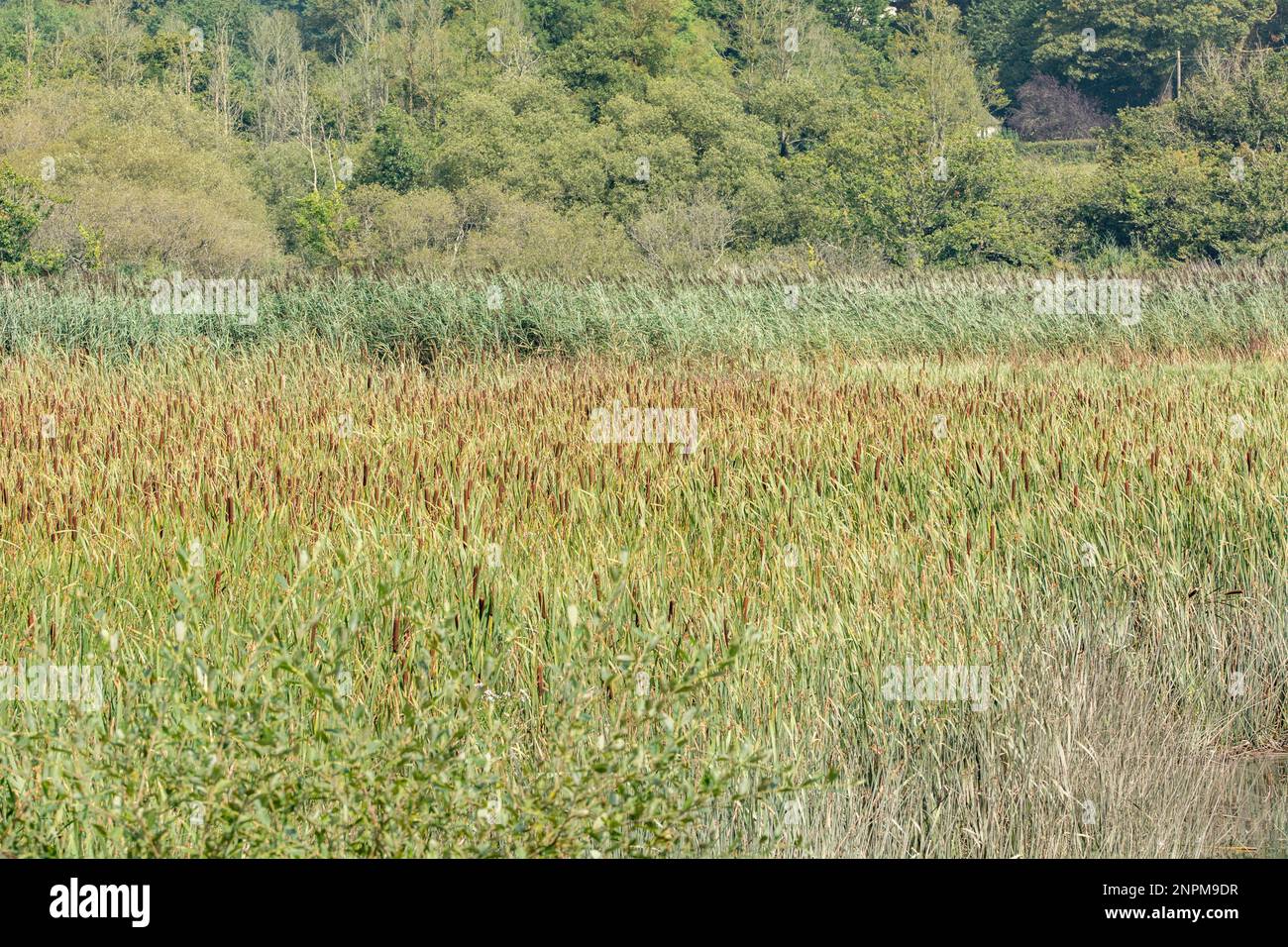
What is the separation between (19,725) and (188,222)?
37.1 metres

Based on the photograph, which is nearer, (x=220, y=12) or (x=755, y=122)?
(x=755, y=122)

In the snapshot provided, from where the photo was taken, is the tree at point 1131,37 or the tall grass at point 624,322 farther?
the tree at point 1131,37

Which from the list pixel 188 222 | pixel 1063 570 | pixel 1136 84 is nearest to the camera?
pixel 1063 570

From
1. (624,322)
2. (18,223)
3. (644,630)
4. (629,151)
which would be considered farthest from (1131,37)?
(644,630)

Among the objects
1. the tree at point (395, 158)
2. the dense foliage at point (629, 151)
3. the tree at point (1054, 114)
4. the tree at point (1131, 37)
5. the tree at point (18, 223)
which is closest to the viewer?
the tree at point (18, 223)

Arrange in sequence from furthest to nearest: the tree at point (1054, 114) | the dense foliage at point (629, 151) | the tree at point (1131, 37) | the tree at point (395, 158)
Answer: the tree at point (1054, 114)
the tree at point (1131, 37)
the tree at point (395, 158)
the dense foliage at point (629, 151)

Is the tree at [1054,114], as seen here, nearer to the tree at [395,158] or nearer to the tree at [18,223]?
the tree at [395,158]

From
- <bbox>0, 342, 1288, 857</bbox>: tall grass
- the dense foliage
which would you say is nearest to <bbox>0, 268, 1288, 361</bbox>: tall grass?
<bbox>0, 342, 1288, 857</bbox>: tall grass

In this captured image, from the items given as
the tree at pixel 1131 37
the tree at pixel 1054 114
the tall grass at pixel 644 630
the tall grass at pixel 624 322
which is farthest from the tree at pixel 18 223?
the tree at pixel 1054 114

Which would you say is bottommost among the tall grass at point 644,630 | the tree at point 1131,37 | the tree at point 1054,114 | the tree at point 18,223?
the tree at point 18,223

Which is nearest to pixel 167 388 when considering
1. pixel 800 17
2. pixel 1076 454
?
pixel 1076 454

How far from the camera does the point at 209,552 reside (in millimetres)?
5320

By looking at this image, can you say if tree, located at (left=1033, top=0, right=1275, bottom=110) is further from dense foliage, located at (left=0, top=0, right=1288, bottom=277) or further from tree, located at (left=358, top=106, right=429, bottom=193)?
tree, located at (left=358, top=106, right=429, bottom=193)
